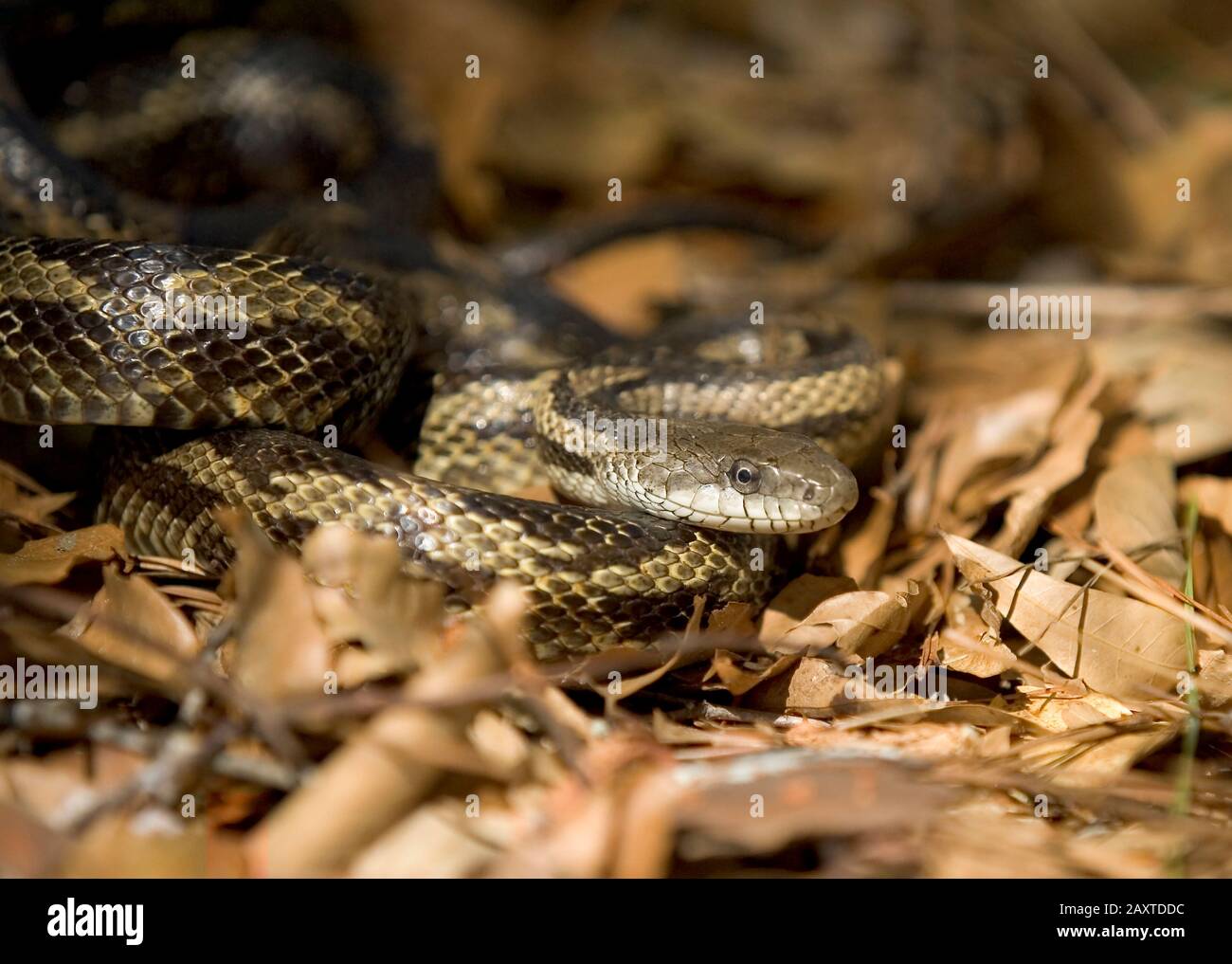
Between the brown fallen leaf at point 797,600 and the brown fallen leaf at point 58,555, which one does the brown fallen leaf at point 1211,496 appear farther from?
the brown fallen leaf at point 58,555

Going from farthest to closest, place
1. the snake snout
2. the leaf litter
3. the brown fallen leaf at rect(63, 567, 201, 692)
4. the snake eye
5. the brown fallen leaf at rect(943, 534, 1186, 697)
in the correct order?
the snake eye, the snake snout, the brown fallen leaf at rect(943, 534, 1186, 697), the brown fallen leaf at rect(63, 567, 201, 692), the leaf litter

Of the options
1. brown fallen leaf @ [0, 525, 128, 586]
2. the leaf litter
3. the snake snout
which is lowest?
the leaf litter

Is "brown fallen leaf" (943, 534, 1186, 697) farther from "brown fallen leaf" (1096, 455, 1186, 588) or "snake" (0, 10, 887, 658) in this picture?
"snake" (0, 10, 887, 658)

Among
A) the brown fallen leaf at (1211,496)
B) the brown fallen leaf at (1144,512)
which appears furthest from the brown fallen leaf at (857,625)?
the brown fallen leaf at (1211,496)

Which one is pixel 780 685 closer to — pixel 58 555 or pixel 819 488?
pixel 819 488

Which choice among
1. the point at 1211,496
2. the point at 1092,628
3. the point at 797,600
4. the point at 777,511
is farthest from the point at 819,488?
the point at 1211,496

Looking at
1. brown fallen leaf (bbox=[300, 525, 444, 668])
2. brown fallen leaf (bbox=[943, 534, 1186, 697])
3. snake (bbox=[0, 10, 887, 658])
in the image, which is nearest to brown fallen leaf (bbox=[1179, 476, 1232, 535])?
brown fallen leaf (bbox=[943, 534, 1186, 697])
